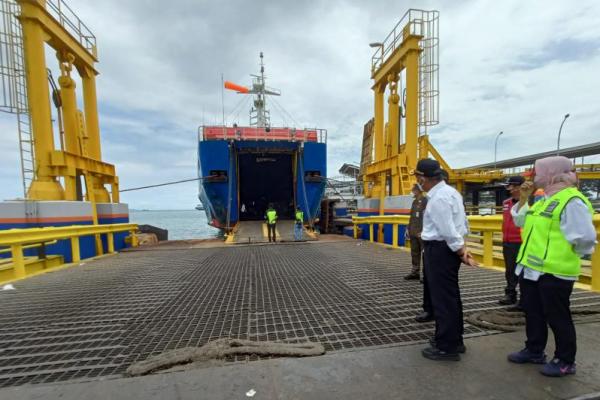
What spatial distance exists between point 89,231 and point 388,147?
985 cm

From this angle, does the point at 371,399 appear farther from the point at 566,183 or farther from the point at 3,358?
the point at 3,358

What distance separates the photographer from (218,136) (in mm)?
12680

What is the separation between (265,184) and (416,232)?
12911 millimetres

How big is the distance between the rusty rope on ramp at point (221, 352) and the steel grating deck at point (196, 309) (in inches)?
5.5

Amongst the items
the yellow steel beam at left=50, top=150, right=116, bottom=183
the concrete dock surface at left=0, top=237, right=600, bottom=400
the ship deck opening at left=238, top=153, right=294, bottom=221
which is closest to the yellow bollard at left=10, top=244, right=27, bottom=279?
the concrete dock surface at left=0, top=237, right=600, bottom=400

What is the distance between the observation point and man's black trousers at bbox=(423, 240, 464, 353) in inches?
85.3

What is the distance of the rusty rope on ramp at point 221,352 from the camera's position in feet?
6.83

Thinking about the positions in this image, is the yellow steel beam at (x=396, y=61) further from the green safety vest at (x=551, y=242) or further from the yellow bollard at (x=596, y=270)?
the green safety vest at (x=551, y=242)

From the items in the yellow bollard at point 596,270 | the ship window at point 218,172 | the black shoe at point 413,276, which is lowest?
the black shoe at point 413,276

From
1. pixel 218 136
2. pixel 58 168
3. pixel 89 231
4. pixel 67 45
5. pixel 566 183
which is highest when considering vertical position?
pixel 67 45

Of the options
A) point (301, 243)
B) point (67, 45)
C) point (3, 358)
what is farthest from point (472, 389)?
point (67, 45)

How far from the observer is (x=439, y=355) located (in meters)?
2.14

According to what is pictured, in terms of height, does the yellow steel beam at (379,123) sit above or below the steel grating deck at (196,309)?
above

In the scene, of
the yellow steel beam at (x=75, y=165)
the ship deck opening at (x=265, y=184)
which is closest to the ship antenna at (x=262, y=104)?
the ship deck opening at (x=265, y=184)
